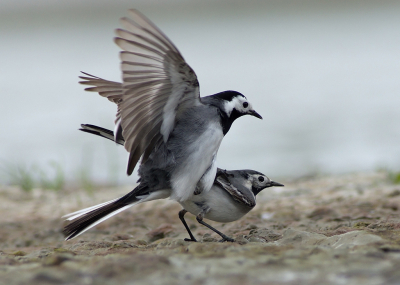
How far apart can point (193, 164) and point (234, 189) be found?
62 centimetres

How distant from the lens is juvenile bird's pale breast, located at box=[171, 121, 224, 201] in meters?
4.97

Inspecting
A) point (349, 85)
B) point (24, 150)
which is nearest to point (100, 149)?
point (24, 150)

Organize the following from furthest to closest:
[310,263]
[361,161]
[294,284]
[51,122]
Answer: [51,122]
[361,161]
[310,263]
[294,284]

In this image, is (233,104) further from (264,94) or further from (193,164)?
(264,94)

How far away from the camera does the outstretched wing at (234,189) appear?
5332 millimetres

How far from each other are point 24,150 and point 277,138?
6.15m

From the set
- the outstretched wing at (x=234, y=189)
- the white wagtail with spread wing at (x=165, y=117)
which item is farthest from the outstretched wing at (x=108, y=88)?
the outstretched wing at (x=234, y=189)

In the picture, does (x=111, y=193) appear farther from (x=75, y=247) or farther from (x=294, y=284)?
(x=294, y=284)

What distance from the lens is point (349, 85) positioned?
17.1 m

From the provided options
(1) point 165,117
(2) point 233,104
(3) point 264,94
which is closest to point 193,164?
(1) point 165,117

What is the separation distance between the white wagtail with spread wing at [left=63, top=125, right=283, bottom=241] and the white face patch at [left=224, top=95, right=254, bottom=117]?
0.62 m

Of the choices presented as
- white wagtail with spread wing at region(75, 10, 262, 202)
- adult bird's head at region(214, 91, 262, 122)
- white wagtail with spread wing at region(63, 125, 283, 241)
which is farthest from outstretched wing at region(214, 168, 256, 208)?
adult bird's head at region(214, 91, 262, 122)

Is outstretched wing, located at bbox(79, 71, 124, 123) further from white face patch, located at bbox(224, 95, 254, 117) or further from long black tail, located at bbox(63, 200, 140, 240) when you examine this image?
long black tail, located at bbox(63, 200, 140, 240)

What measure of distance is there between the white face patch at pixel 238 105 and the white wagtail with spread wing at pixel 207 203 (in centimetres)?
62
